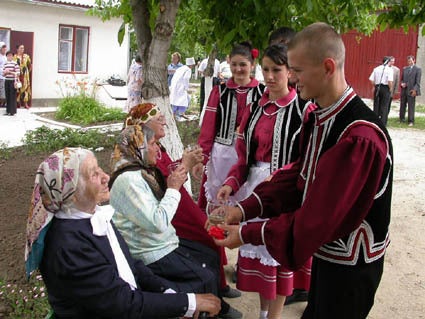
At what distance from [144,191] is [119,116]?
11.4 m

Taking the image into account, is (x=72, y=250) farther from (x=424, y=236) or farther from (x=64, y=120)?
(x=64, y=120)

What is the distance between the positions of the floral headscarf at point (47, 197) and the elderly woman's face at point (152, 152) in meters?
0.83

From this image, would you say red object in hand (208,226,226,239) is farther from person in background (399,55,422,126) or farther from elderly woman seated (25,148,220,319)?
person in background (399,55,422,126)

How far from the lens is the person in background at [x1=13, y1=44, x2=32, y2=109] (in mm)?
15336

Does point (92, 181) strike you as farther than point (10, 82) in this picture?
No

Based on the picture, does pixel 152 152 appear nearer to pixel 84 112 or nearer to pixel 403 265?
pixel 403 265

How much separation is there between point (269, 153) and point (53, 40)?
1478cm

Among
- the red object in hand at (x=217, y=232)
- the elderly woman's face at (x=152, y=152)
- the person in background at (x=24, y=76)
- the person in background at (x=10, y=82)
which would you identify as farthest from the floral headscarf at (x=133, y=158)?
the person in background at (x=24, y=76)

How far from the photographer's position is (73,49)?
57.9ft

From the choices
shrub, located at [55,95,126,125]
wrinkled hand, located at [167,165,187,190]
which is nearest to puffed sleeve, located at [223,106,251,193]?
wrinkled hand, located at [167,165,187,190]

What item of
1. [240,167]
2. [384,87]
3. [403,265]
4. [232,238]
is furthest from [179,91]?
[232,238]

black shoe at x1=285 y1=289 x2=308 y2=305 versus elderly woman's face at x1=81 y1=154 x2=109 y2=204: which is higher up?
A: elderly woman's face at x1=81 y1=154 x2=109 y2=204

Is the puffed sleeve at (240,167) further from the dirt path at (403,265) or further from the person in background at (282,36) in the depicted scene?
the dirt path at (403,265)

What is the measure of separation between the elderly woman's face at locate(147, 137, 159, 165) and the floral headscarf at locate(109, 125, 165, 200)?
28 millimetres
